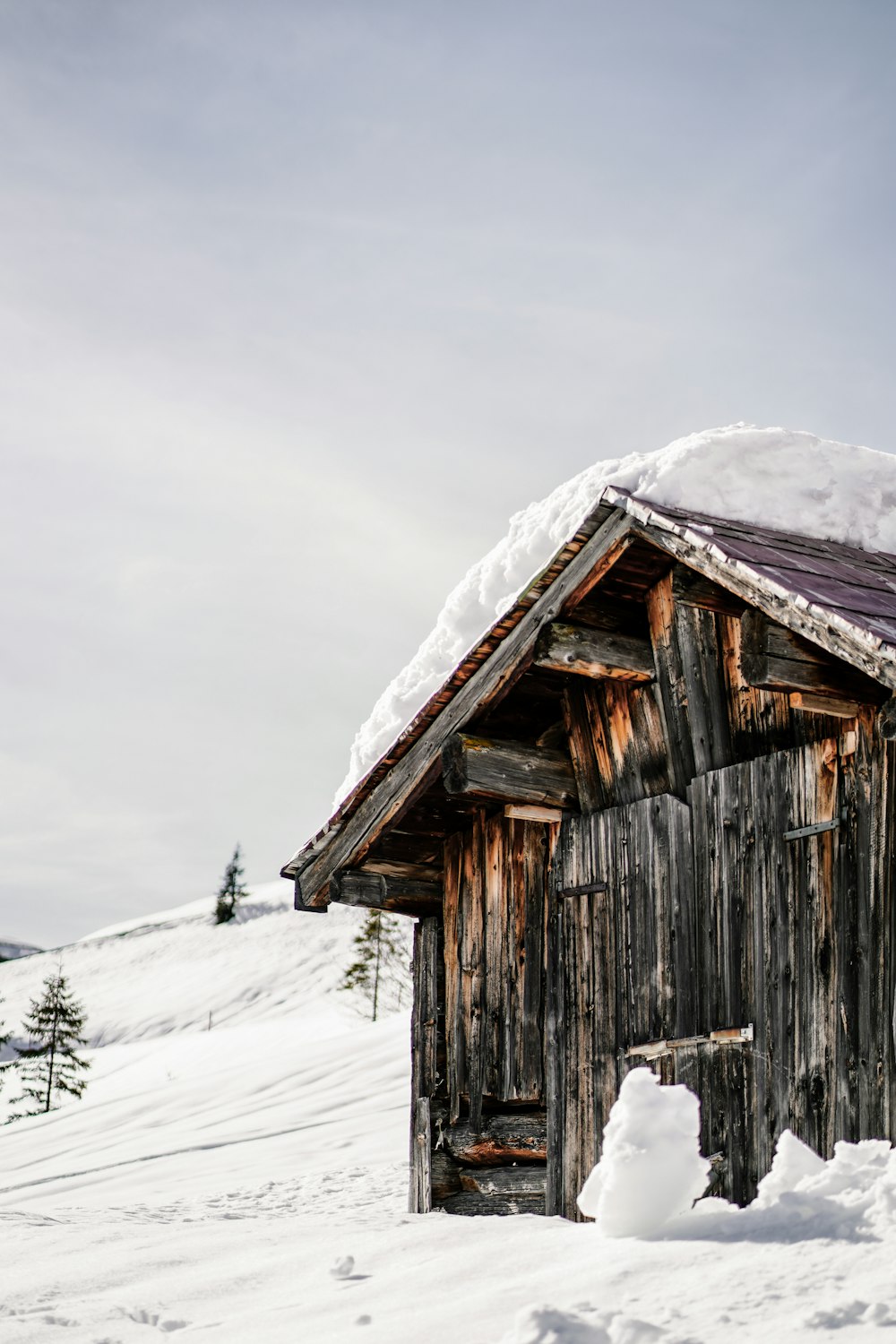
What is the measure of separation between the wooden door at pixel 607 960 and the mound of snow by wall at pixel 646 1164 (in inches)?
81.3

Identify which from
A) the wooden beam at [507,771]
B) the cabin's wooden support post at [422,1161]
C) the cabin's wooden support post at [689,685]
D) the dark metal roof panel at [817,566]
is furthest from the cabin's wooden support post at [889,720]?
the cabin's wooden support post at [422,1161]

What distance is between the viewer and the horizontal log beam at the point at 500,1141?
27.1 ft

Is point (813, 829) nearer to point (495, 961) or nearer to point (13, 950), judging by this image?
point (495, 961)

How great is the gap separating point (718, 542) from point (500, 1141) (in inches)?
170

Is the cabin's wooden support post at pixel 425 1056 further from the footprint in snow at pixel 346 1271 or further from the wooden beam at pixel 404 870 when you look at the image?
the footprint in snow at pixel 346 1271

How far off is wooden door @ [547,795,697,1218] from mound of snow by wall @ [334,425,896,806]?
1.55 m

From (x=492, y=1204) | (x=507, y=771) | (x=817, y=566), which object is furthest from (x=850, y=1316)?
(x=492, y=1204)

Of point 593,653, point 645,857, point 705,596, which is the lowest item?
point 645,857

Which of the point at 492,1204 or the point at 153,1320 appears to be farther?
the point at 492,1204

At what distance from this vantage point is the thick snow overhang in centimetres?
565

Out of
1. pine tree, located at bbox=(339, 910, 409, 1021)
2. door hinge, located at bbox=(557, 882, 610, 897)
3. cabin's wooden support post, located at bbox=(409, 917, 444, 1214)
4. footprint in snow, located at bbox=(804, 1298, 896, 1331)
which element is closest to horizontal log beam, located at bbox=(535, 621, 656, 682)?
door hinge, located at bbox=(557, 882, 610, 897)

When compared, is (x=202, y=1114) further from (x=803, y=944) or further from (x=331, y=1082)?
(x=803, y=944)

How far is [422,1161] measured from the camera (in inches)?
363

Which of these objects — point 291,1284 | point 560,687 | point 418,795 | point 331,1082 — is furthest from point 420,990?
point 331,1082
